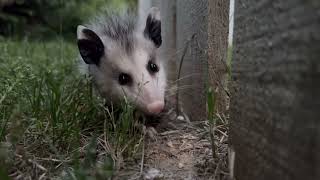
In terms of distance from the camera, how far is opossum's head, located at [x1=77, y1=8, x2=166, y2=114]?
1945mm

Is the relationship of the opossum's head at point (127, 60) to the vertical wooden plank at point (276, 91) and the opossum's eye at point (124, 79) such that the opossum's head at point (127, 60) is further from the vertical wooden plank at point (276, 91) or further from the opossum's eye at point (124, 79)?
the vertical wooden plank at point (276, 91)

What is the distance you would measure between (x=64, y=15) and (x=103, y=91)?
17.7ft

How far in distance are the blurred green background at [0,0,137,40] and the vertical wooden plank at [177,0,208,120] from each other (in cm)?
476

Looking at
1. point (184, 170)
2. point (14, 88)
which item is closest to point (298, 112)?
point (184, 170)

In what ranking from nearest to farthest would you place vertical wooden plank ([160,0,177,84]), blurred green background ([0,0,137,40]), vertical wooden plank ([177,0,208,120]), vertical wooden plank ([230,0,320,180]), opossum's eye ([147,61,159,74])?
vertical wooden plank ([230,0,320,180]) → vertical wooden plank ([177,0,208,120]) → opossum's eye ([147,61,159,74]) → vertical wooden plank ([160,0,177,84]) → blurred green background ([0,0,137,40])

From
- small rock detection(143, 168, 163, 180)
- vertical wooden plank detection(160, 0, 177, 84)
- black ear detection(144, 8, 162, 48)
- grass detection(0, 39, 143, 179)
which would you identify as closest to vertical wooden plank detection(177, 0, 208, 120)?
black ear detection(144, 8, 162, 48)

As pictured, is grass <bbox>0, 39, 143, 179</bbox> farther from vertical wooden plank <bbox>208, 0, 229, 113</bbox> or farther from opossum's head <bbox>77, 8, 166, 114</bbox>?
vertical wooden plank <bbox>208, 0, 229, 113</bbox>

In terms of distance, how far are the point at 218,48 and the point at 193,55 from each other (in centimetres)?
31

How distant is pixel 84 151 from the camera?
1.62 meters

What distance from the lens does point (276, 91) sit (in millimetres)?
1004

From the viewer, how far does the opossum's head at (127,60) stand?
76.6 inches

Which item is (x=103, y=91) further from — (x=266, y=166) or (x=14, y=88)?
(x=266, y=166)

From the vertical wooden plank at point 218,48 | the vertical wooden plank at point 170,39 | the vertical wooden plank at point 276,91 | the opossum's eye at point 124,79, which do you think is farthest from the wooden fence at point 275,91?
the vertical wooden plank at point 170,39

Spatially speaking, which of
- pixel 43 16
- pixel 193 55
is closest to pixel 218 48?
pixel 193 55
